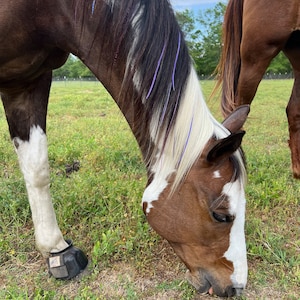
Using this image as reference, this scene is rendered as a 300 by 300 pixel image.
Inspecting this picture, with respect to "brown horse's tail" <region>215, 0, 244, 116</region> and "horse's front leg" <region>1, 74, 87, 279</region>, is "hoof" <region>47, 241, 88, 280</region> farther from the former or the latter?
"brown horse's tail" <region>215, 0, 244, 116</region>

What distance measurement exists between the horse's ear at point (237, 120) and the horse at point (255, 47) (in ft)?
4.28

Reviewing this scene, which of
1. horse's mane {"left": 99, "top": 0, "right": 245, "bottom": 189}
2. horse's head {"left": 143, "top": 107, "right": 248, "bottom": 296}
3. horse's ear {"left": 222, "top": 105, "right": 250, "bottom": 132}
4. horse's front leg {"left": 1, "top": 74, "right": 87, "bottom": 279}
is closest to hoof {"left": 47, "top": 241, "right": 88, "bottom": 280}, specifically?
horse's front leg {"left": 1, "top": 74, "right": 87, "bottom": 279}

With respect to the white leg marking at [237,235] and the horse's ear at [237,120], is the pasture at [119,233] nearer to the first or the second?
the white leg marking at [237,235]

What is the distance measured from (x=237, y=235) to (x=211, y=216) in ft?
0.50

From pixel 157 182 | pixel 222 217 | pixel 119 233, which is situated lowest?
pixel 119 233

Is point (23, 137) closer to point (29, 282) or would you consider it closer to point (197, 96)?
point (29, 282)

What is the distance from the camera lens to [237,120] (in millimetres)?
1573

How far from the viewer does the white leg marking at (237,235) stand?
1498 millimetres

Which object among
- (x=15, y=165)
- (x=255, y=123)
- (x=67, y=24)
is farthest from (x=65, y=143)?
(x=255, y=123)

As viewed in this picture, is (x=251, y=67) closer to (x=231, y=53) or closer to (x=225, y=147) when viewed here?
Result: (x=231, y=53)

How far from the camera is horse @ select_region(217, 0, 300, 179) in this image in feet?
8.63

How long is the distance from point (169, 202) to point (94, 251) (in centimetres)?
66

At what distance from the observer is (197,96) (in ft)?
5.00

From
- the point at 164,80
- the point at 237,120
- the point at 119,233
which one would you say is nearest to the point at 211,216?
the point at 237,120
